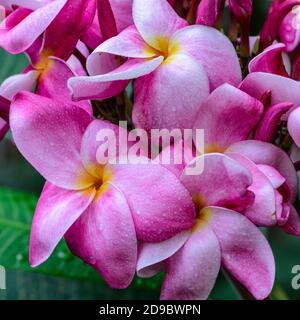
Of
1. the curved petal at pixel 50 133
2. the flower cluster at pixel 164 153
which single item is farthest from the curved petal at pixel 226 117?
the curved petal at pixel 50 133

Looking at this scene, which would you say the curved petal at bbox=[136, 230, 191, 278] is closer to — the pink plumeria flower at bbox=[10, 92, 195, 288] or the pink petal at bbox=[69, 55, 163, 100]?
the pink plumeria flower at bbox=[10, 92, 195, 288]

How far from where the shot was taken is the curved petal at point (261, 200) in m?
0.53

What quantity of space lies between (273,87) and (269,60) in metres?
0.03

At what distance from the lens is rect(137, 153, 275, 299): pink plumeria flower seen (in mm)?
544

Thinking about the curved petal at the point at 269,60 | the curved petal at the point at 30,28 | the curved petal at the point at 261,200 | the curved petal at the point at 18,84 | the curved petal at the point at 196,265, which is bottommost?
the curved petal at the point at 196,265

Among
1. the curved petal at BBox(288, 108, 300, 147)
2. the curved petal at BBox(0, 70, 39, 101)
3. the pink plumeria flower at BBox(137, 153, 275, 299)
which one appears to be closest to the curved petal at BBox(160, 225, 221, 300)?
the pink plumeria flower at BBox(137, 153, 275, 299)

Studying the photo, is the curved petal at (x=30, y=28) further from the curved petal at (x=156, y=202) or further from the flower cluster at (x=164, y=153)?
the curved petal at (x=156, y=202)

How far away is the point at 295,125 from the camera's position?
554 millimetres

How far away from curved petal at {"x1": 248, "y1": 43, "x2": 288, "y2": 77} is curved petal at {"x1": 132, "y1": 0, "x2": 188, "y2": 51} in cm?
8

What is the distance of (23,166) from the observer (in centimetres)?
99

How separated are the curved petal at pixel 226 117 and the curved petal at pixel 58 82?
0.11m

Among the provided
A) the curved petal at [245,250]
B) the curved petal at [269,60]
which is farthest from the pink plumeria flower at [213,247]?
the curved petal at [269,60]

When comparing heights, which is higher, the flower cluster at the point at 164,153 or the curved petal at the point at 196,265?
Answer: the flower cluster at the point at 164,153
